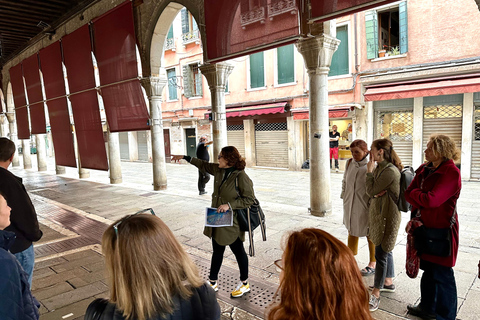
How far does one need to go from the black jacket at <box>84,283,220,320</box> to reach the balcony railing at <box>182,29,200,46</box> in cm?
1671

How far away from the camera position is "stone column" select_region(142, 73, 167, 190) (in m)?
9.25

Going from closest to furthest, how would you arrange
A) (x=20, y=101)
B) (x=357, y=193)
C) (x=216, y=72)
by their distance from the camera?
(x=357, y=193) < (x=216, y=72) < (x=20, y=101)

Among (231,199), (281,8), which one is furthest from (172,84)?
(231,199)

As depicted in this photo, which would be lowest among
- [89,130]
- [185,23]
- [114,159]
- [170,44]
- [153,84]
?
[114,159]

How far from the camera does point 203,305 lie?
137cm

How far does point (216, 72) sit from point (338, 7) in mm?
3807

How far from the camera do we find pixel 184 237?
214 inches

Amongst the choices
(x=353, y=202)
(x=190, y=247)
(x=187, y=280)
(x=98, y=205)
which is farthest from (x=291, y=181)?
(x=187, y=280)

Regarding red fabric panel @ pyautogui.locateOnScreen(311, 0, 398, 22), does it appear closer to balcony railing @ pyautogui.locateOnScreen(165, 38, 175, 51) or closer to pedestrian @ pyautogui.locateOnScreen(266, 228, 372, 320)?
pedestrian @ pyautogui.locateOnScreen(266, 228, 372, 320)

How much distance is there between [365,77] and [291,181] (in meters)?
4.49

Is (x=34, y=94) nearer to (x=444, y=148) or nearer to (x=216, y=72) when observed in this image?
(x=216, y=72)

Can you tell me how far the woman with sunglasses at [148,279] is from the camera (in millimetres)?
1274

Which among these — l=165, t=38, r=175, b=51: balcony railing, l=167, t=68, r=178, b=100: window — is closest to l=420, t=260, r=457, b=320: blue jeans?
l=167, t=68, r=178, b=100: window

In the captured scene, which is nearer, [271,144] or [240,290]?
[240,290]
